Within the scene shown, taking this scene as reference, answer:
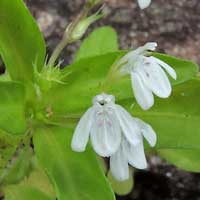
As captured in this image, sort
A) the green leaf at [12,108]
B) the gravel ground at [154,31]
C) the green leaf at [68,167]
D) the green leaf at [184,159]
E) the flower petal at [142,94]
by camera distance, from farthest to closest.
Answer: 1. the gravel ground at [154,31]
2. the green leaf at [184,159]
3. the green leaf at [68,167]
4. the green leaf at [12,108]
5. the flower petal at [142,94]

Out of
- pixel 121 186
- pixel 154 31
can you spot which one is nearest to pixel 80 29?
pixel 121 186

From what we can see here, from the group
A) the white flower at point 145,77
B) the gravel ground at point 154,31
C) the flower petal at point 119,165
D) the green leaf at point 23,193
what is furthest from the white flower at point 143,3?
the gravel ground at point 154,31

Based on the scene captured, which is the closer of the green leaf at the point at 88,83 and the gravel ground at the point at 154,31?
the green leaf at the point at 88,83

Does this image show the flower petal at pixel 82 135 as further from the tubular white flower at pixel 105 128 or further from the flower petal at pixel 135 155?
the flower petal at pixel 135 155

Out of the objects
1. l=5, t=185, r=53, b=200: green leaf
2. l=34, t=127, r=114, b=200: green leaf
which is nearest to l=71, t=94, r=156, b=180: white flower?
l=34, t=127, r=114, b=200: green leaf

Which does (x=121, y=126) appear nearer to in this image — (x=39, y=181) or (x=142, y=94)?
(x=142, y=94)

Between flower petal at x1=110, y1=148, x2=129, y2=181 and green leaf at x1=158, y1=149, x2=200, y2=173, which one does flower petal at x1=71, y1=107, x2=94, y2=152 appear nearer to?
flower petal at x1=110, y1=148, x2=129, y2=181

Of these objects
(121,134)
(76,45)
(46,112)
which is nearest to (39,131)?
(46,112)
